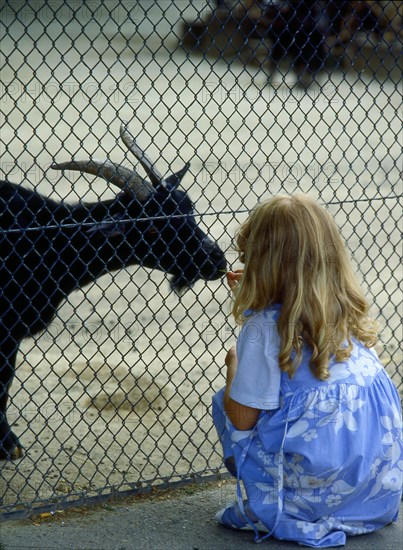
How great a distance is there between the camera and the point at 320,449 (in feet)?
10.7

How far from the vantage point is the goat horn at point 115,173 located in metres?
4.46

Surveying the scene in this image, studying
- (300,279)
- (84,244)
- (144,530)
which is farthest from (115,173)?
(144,530)

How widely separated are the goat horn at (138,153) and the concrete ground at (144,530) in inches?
69.8

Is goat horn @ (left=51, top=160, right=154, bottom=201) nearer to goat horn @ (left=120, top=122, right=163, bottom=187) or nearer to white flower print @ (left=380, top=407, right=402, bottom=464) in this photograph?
goat horn @ (left=120, top=122, right=163, bottom=187)

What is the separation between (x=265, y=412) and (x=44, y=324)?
186cm

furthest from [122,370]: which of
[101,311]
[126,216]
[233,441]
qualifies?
[233,441]

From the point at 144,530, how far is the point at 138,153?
2.01 meters

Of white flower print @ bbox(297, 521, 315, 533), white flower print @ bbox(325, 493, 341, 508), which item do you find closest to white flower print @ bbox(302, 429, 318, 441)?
white flower print @ bbox(325, 493, 341, 508)

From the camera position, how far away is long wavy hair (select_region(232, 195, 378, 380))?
10.8ft

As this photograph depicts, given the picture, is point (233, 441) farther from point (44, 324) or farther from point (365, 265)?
point (365, 265)

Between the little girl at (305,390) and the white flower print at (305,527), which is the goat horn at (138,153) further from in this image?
the white flower print at (305,527)

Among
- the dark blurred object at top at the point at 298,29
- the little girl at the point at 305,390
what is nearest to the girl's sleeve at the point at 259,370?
the little girl at the point at 305,390

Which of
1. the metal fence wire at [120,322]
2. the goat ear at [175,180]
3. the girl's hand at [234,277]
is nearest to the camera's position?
the girl's hand at [234,277]

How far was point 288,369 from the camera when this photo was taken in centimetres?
329
